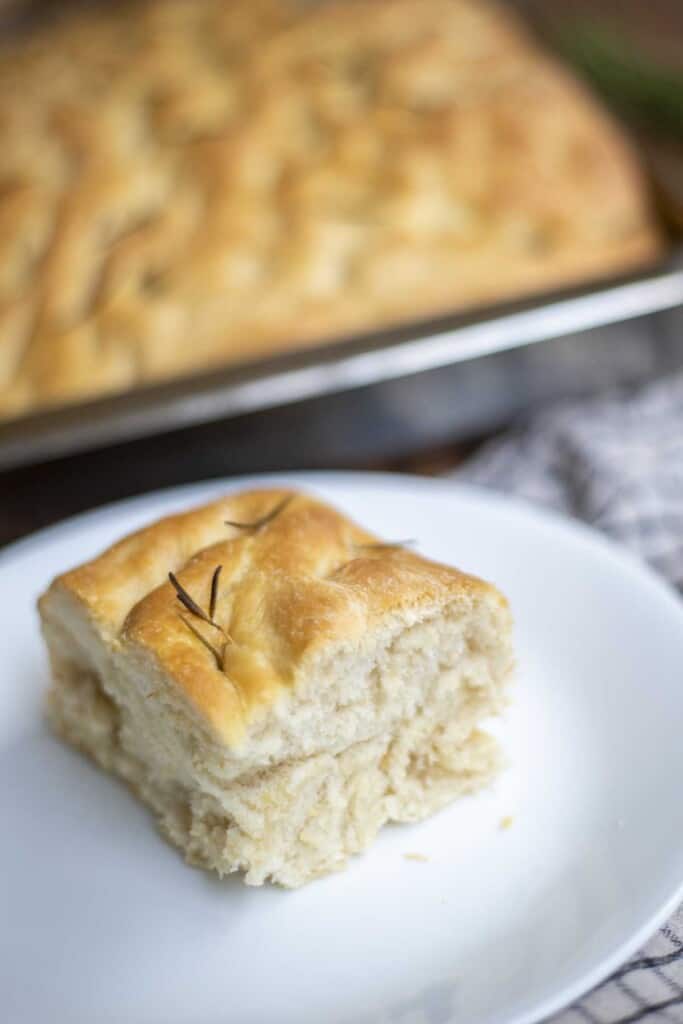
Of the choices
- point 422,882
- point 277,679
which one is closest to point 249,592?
point 277,679

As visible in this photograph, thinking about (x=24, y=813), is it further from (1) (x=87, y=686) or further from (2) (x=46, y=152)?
(2) (x=46, y=152)

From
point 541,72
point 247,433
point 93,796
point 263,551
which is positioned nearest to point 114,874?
point 93,796

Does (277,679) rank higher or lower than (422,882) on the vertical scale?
higher

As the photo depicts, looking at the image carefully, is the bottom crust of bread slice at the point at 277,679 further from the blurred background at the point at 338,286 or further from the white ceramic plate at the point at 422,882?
the blurred background at the point at 338,286

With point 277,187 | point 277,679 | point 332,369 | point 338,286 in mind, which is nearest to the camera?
point 277,679

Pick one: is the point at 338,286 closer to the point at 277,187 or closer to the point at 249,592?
the point at 277,187

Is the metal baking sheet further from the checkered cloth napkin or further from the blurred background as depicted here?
the checkered cloth napkin
